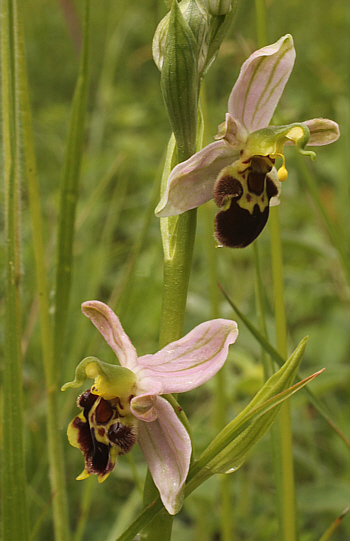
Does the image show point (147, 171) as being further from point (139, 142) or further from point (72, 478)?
point (72, 478)

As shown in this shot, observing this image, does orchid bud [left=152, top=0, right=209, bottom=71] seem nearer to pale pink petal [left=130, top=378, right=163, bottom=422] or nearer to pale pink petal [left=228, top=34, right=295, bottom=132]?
pale pink petal [left=228, top=34, right=295, bottom=132]

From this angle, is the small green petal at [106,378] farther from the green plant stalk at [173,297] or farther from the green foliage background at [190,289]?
the green foliage background at [190,289]

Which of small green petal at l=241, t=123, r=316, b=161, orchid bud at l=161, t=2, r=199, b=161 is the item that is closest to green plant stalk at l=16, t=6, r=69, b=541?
orchid bud at l=161, t=2, r=199, b=161

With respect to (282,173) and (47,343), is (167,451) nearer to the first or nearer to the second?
(47,343)

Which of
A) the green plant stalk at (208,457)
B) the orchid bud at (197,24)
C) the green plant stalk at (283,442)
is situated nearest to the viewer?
the green plant stalk at (208,457)

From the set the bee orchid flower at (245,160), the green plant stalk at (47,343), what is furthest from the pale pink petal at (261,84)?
the green plant stalk at (47,343)
